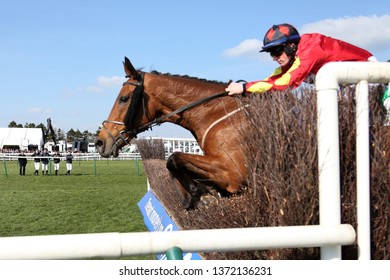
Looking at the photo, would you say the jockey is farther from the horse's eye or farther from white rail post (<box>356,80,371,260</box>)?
the horse's eye

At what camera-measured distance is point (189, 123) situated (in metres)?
4.03

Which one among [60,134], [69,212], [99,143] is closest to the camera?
[99,143]

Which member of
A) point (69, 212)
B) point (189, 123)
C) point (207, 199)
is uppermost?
point (189, 123)

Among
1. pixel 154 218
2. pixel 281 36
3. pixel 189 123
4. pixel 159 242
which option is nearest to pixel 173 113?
pixel 189 123

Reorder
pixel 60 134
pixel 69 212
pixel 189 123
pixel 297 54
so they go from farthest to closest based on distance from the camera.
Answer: pixel 60 134 → pixel 69 212 → pixel 189 123 → pixel 297 54

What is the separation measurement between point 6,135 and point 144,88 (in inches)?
2358

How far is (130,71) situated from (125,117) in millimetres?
425

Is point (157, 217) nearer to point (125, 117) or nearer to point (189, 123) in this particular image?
point (125, 117)

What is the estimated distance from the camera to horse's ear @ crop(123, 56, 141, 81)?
164 inches

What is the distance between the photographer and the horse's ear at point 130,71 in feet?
13.7

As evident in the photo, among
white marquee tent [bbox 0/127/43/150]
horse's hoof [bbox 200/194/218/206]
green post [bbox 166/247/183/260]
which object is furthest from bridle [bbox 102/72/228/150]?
white marquee tent [bbox 0/127/43/150]

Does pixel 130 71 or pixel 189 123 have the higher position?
pixel 130 71

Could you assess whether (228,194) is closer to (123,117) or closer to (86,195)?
(123,117)

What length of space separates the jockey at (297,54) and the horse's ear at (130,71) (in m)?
1.04
